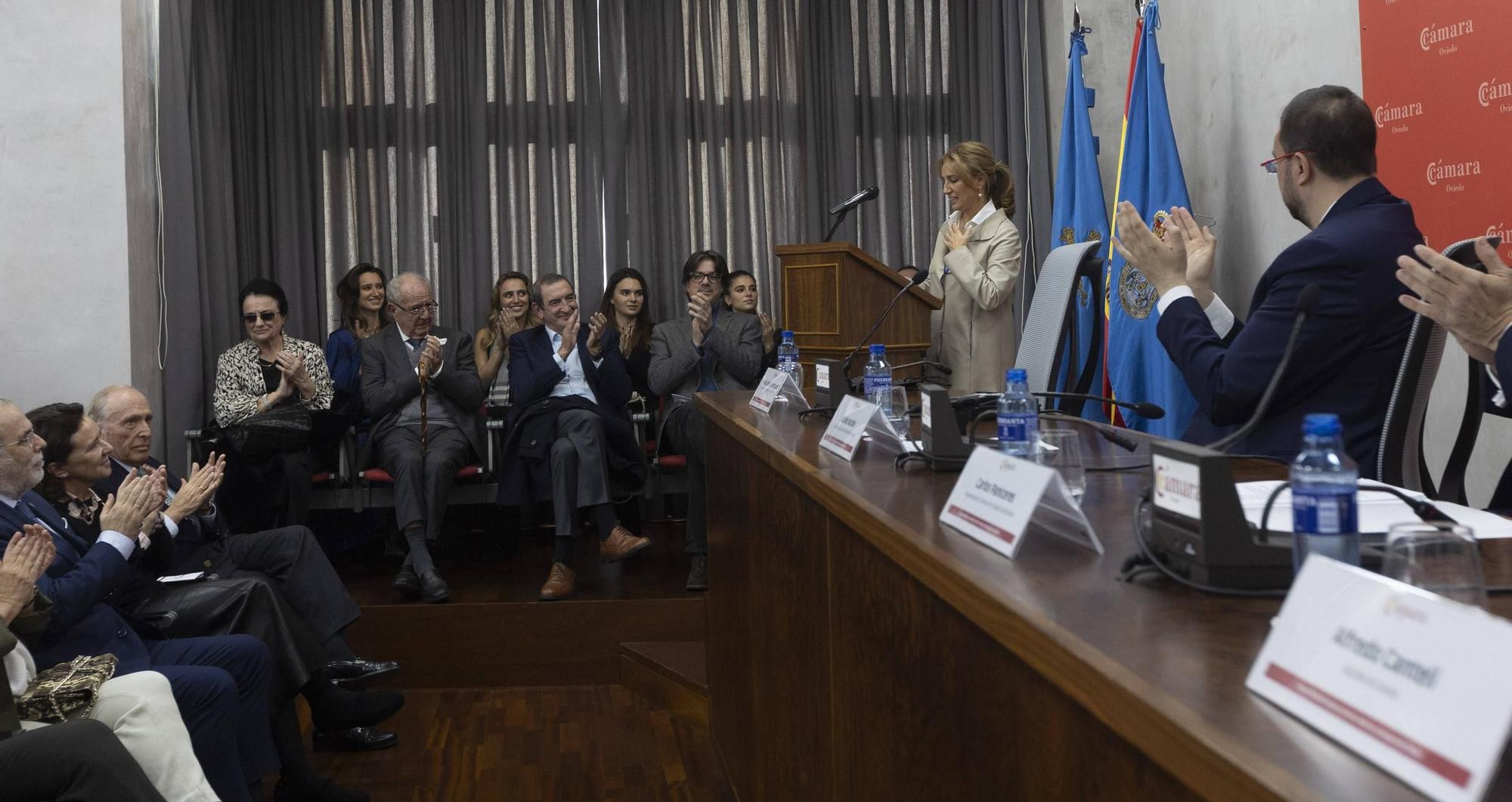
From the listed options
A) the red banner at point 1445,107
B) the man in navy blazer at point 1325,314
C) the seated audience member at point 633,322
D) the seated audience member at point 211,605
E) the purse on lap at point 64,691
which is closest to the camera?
the man in navy blazer at point 1325,314

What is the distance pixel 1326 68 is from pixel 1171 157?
71 centimetres

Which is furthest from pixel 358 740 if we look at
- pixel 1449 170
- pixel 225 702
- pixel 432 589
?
pixel 1449 170

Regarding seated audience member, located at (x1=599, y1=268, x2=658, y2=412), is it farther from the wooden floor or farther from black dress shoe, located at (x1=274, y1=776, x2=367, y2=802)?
black dress shoe, located at (x1=274, y1=776, x2=367, y2=802)

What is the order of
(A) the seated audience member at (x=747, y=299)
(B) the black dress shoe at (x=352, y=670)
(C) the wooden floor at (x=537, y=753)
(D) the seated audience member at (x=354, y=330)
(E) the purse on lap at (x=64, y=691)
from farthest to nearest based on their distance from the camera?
(A) the seated audience member at (x=747, y=299) → (D) the seated audience member at (x=354, y=330) → (B) the black dress shoe at (x=352, y=670) → (C) the wooden floor at (x=537, y=753) → (E) the purse on lap at (x=64, y=691)

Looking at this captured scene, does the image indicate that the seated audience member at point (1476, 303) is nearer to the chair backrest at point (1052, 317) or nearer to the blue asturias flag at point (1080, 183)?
the chair backrest at point (1052, 317)

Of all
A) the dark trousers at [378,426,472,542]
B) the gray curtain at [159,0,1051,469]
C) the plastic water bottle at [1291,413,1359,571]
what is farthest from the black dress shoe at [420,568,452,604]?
the plastic water bottle at [1291,413,1359,571]

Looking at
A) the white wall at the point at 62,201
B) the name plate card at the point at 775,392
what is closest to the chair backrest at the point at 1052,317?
the name plate card at the point at 775,392

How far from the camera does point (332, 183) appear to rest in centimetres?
598

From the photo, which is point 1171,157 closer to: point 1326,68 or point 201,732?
point 1326,68

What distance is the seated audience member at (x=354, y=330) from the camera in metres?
4.88

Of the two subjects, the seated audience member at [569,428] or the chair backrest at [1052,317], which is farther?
the seated audience member at [569,428]

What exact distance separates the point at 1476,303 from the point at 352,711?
9.46ft

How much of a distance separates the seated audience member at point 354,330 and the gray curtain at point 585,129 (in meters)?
0.62

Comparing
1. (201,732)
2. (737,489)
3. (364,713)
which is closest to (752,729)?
(737,489)
